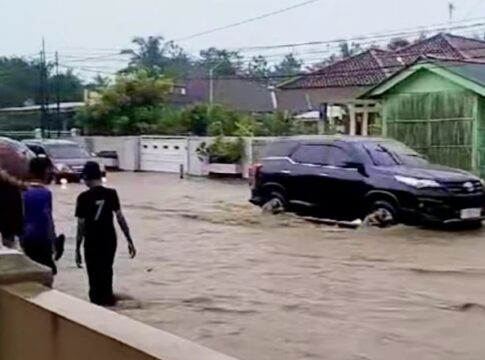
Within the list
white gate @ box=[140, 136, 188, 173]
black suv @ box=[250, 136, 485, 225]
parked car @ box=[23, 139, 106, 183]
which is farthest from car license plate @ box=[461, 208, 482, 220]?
white gate @ box=[140, 136, 188, 173]

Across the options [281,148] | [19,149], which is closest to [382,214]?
[281,148]

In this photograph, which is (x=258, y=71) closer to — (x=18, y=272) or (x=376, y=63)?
(x=376, y=63)

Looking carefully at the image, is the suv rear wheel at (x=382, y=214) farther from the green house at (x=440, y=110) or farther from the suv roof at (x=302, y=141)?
the green house at (x=440, y=110)

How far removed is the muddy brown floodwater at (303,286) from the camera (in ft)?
27.2

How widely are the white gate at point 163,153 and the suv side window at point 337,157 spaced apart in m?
18.1

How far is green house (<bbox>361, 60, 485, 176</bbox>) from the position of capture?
24141mm

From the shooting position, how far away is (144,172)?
3734cm

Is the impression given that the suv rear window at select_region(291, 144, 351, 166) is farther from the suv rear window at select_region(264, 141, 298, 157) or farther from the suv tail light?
the suv tail light

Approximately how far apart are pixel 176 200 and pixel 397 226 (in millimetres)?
8892

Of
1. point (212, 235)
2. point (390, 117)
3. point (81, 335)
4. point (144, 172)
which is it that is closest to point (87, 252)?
point (81, 335)

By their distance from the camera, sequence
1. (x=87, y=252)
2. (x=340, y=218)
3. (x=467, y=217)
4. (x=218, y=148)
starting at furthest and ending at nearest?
1. (x=218, y=148)
2. (x=340, y=218)
3. (x=467, y=217)
4. (x=87, y=252)

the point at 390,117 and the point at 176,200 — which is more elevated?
the point at 390,117

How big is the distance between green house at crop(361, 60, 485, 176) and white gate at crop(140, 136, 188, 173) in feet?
34.7

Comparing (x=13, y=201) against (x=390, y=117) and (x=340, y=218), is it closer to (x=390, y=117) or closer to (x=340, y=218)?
(x=340, y=218)
